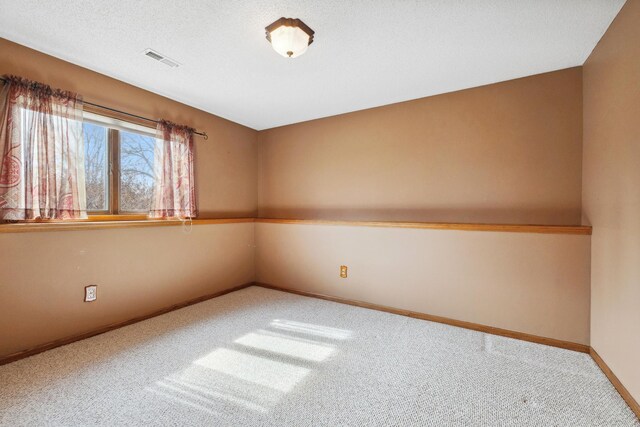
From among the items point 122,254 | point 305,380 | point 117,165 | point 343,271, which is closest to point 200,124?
point 117,165

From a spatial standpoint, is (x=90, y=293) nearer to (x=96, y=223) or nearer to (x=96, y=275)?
(x=96, y=275)

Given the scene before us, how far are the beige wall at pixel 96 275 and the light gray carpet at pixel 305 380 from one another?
0.19 meters

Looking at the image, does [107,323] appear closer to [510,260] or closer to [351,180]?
[351,180]

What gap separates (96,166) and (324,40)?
2.10 meters

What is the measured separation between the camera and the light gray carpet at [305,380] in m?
1.38

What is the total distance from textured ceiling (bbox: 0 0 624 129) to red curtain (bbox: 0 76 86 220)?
36 centimetres

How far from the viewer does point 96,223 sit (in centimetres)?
226

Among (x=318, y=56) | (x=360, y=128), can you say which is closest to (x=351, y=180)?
(x=360, y=128)

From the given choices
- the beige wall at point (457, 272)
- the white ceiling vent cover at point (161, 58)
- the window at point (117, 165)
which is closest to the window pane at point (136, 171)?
the window at point (117, 165)

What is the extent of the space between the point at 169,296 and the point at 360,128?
105 inches

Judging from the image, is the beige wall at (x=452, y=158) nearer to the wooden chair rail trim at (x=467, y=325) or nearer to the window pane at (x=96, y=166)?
the wooden chair rail trim at (x=467, y=325)

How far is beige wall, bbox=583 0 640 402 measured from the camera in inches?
57.5

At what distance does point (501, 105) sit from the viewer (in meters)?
2.46

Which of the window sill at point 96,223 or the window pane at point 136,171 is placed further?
the window pane at point 136,171
